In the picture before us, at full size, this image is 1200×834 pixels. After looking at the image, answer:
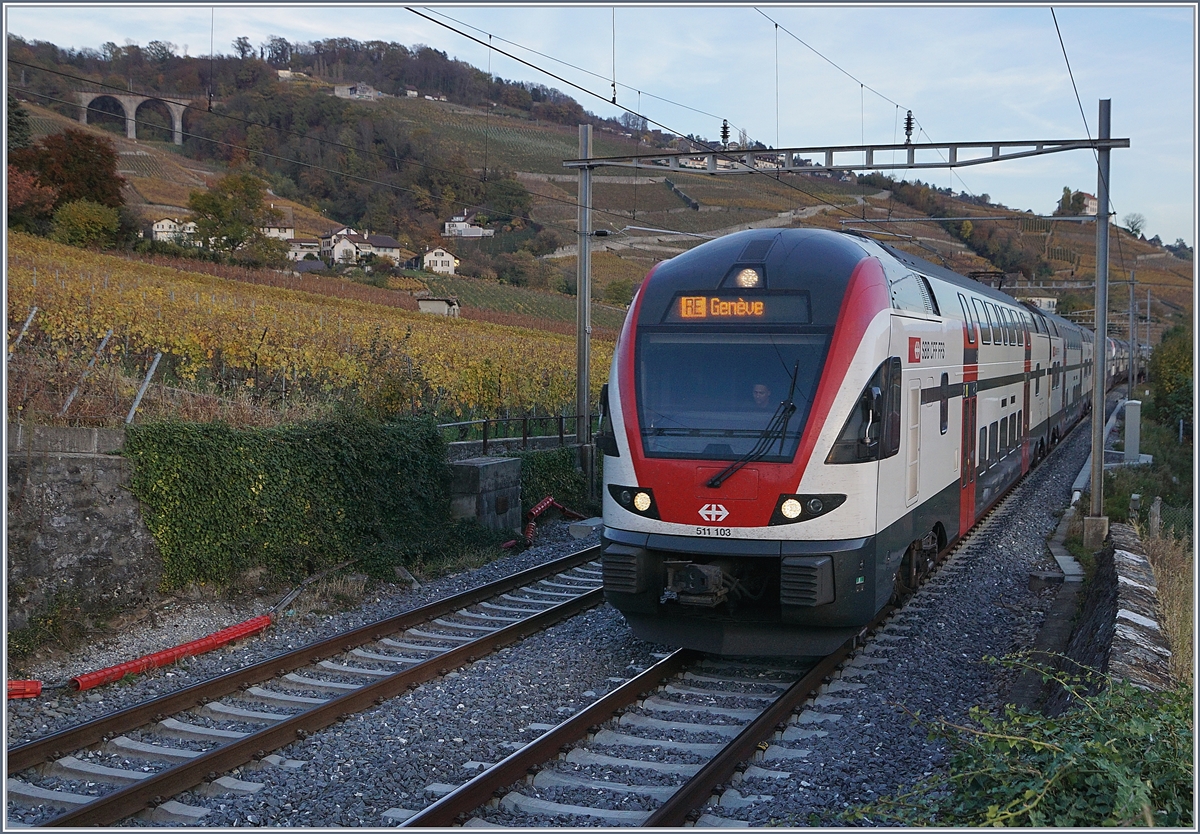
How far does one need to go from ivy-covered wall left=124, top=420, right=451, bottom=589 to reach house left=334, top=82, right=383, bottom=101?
97.6m

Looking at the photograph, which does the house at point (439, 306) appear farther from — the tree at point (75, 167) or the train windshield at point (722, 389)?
the train windshield at point (722, 389)

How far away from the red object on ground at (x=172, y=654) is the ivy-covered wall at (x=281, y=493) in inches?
49.0

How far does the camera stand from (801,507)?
8.09 m

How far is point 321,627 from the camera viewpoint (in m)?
10.4

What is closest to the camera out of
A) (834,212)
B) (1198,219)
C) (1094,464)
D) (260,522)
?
(1198,219)

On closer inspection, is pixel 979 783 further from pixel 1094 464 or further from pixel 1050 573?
pixel 1094 464

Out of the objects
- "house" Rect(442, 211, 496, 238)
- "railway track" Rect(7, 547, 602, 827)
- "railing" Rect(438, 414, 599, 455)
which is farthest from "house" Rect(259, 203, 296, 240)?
"railway track" Rect(7, 547, 602, 827)

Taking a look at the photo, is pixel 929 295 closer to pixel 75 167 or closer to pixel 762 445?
pixel 762 445

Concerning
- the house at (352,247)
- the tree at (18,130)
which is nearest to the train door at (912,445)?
the tree at (18,130)

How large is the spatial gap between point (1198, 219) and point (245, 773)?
6260mm

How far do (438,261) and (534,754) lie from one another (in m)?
58.3

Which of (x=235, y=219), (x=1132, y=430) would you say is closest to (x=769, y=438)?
(x=1132, y=430)

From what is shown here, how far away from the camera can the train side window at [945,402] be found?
1102 cm

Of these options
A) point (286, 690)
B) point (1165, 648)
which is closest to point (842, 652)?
point (1165, 648)
